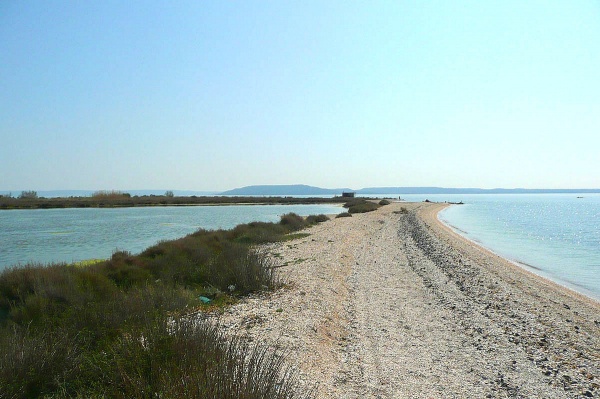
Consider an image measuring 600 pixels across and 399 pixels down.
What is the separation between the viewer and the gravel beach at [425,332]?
5.66m

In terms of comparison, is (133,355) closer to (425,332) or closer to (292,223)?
(425,332)

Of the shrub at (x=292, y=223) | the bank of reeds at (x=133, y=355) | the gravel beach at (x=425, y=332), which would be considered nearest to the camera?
the bank of reeds at (x=133, y=355)

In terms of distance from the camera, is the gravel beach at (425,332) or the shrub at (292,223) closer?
the gravel beach at (425,332)

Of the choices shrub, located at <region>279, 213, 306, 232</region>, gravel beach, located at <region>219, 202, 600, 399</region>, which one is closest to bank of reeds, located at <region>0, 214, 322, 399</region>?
gravel beach, located at <region>219, 202, 600, 399</region>

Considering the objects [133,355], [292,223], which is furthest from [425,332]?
[292,223]

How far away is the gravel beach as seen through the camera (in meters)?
5.66

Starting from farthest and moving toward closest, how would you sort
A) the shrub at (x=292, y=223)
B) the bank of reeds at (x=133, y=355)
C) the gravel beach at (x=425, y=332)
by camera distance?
1. the shrub at (x=292, y=223)
2. the gravel beach at (x=425, y=332)
3. the bank of reeds at (x=133, y=355)

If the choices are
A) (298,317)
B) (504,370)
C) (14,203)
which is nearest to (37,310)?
(298,317)

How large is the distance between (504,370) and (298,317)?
3607 mm

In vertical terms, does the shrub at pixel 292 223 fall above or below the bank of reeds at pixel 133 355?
below

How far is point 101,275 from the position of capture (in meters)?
12.8

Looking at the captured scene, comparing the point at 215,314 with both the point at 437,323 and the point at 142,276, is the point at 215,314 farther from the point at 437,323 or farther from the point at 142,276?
the point at 142,276

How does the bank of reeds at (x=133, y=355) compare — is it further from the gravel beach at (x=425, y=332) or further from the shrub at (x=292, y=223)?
the shrub at (x=292, y=223)

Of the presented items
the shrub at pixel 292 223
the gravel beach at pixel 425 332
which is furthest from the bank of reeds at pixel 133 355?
the shrub at pixel 292 223
